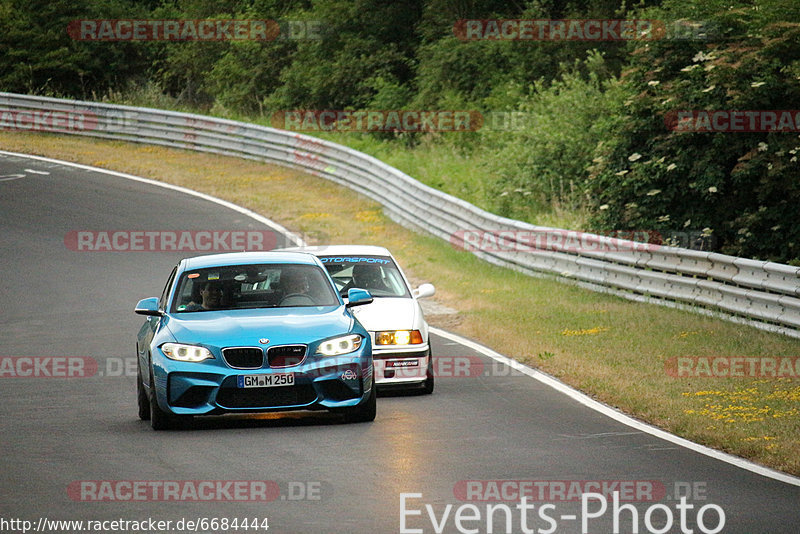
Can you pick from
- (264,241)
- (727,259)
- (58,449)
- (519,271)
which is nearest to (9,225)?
(264,241)

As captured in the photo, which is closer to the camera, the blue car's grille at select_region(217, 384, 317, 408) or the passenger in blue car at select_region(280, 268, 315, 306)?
the blue car's grille at select_region(217, 384, 317, 408)

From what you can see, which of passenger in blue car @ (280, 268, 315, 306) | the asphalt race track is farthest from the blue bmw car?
the asphalt race track

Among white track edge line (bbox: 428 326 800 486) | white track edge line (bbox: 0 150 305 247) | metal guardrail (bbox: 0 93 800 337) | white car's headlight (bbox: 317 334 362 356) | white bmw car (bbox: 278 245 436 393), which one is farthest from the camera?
white track edge line (bbox: 0 150 305 247)

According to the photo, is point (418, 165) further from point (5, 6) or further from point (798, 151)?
point (5, 6)

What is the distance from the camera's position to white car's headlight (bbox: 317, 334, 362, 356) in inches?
443

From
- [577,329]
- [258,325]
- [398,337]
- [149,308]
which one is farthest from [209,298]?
[577,329]

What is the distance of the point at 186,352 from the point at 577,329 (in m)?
8.52

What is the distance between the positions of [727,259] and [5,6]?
1487 inches

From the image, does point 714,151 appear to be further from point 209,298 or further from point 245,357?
point 245,357

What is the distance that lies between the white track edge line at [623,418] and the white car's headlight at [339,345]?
2.52 meters

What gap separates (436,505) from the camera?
8.20 metres

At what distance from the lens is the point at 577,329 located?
18.5 meters

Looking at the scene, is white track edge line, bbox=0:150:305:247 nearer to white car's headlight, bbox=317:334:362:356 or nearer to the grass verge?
the grass verge

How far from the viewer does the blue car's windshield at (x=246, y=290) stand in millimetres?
12234
